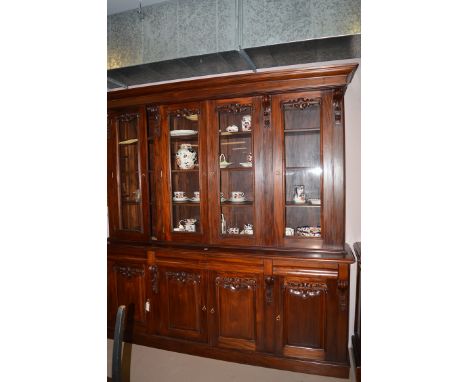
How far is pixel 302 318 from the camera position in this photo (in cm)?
203

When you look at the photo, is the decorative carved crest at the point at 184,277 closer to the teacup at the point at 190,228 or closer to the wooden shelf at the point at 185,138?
the teacup at the point at 190,228

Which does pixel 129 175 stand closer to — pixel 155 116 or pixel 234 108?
pixel 155 116

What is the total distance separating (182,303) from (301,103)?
1.95 metres

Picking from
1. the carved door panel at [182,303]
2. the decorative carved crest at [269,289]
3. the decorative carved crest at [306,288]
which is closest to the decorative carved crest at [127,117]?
the carved door panel at [182,303]

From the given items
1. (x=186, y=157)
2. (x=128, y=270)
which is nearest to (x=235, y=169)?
(x=186, y=157)

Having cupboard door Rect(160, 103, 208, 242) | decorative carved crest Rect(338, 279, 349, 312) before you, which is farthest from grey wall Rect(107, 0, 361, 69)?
decorative carved crest Rect(338, 279, 349, 312)

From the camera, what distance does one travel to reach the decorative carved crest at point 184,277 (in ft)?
7.48

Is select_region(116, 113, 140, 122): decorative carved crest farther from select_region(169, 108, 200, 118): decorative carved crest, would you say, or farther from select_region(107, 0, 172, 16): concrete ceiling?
select_region(107, 0, 172, 16): concrete ceiling

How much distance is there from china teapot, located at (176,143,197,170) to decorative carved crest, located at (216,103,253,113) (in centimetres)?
46

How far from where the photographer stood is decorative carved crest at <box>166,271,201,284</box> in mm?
2279

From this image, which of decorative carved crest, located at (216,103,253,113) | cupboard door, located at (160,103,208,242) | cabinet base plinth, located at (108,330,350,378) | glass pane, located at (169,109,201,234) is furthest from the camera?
glass pane, located at (169,109,201,234)

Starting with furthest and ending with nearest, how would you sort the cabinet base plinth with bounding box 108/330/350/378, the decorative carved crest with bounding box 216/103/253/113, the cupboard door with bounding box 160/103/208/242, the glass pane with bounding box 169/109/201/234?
the glass pane with bounding box 169/109/201/234, the cupboard door with bounding box 160/103/208/242, the decorative carved crest with bounding box 216/103/253/113, the cabinet base plinth with bounding box 108/330/350/378

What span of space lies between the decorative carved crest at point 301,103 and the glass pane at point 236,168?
32 cm
